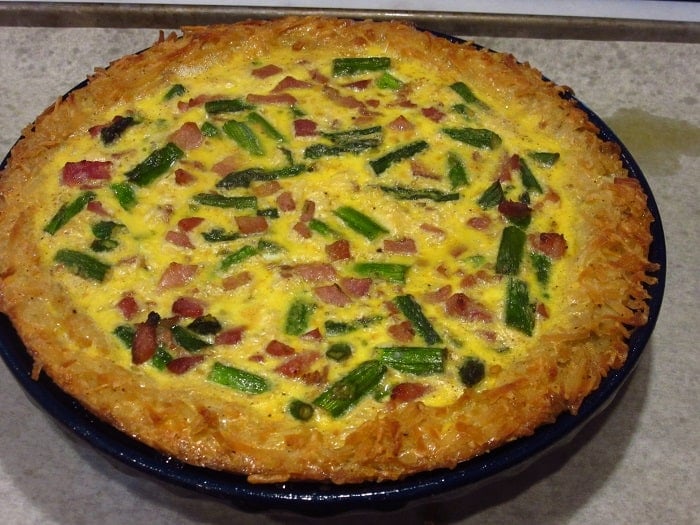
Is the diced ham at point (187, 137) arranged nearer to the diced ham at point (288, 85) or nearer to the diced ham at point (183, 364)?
the diced ham at point (288, 85)

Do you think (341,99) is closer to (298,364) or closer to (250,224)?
(250,224)

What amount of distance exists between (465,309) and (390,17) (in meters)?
2.78

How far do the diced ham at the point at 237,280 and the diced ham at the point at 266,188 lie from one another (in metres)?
0.44

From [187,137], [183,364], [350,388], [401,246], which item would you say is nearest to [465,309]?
[401,246]

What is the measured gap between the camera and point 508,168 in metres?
3.27

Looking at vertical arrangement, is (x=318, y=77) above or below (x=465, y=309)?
above

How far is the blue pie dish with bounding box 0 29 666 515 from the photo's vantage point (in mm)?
2260

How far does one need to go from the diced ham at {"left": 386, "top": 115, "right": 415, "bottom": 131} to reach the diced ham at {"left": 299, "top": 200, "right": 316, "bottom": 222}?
566 millimetres

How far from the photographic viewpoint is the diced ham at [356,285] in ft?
9.20

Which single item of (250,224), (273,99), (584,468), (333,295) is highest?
(273,99)

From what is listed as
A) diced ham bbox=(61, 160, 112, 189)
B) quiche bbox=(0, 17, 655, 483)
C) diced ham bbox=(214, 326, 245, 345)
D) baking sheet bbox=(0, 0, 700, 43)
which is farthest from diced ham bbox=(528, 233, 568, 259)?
baking sheet bbox=(0, 0, 700, 43)

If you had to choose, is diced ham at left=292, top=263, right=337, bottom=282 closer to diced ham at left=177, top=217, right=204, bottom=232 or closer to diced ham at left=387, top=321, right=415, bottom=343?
diced ham at left=387, top=321, right=415, bottom=343

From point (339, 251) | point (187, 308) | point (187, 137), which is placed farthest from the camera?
point (187, 137)

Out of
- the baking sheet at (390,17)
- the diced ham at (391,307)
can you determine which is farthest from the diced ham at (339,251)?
the baking sheet at (390,17)
